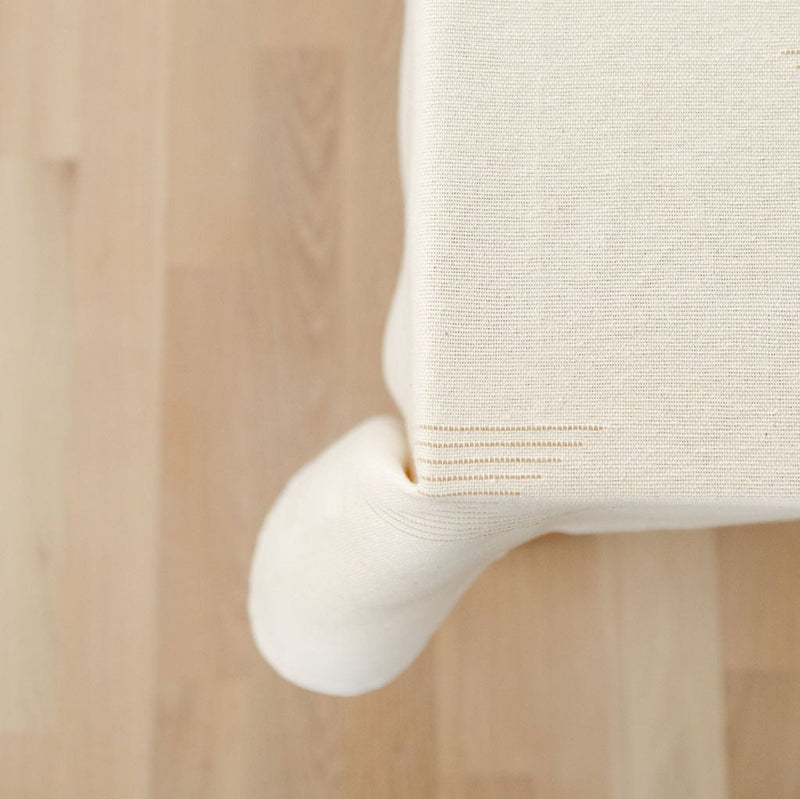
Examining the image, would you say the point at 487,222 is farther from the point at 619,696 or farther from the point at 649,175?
the point at 619,696

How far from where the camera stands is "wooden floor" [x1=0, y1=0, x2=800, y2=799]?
34.0 inches

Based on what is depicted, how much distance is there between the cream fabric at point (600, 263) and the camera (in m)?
0.39

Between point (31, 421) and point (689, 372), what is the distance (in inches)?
30.1

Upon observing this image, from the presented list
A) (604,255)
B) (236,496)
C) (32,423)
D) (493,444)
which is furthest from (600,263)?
(32,423)

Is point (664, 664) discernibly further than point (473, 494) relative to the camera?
Yes

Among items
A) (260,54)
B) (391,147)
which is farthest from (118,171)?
(391,147)

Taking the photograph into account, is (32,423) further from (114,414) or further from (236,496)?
(236,496)

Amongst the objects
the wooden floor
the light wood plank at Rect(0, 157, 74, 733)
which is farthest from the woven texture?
the light wood plank at Rect(0, 157, 74, 733)

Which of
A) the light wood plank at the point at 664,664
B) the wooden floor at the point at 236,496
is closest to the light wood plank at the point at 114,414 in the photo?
the wooden floor at the point at 236,496

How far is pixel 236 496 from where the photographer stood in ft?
2.92

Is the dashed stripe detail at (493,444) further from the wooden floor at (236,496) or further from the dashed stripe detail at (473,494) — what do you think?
the wooden floor at (236,496)

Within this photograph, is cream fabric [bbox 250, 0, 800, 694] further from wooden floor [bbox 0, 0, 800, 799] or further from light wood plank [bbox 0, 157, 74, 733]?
light wood plank [bbox 0, 157, 74, 733]

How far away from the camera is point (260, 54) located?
94cm

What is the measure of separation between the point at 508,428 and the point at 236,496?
1.83 ft
